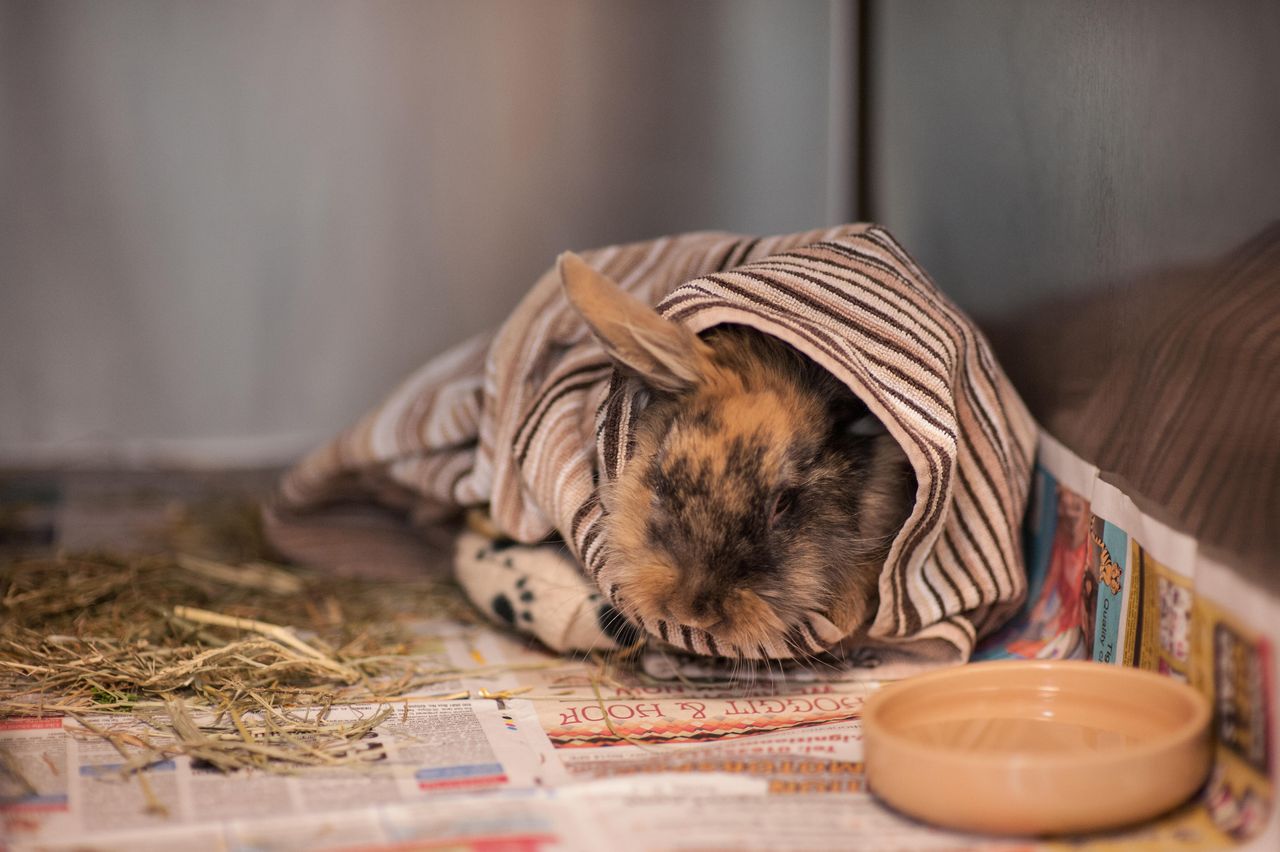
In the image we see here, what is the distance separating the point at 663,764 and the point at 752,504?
10.8 inches

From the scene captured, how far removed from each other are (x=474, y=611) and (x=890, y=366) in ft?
2.38

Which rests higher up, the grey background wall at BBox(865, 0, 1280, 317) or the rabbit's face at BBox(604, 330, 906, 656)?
the grey background wall at BBox(865, 0, 1280, 317)

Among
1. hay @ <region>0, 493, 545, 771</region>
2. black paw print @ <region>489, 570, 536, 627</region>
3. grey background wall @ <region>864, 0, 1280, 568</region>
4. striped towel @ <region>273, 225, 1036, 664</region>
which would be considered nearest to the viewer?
grey background wall @ <region>864, 0, 1280, 568</region>

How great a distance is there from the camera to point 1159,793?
952 millimetres

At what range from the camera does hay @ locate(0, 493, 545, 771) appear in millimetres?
1188

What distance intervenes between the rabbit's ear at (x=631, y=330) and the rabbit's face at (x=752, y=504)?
1.4 inches

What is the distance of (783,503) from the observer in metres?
1.29

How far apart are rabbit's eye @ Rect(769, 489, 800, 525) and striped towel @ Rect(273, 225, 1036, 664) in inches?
4.5

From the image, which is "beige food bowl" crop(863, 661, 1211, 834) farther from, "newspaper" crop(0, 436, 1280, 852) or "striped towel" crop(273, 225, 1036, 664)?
"striped towel" crop(273, 225, 1036, 664)

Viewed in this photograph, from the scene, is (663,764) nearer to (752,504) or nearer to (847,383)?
(752,504)

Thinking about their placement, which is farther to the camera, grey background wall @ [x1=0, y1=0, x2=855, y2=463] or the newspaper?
grey background wall @ [x1=0, y1=0, x2=855, y2=463]

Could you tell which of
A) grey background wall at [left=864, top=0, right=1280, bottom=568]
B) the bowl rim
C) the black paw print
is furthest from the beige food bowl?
the black paw print

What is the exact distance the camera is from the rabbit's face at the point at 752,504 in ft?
4.09

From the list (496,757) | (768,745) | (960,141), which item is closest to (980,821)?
(768,745)
